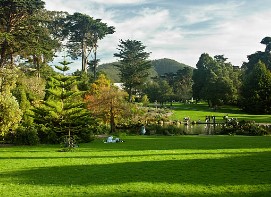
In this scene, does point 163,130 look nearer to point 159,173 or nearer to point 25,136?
point 25,136

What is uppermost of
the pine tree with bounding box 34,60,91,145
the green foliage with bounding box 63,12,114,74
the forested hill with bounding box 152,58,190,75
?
the forested hill with bounding box 152,58,190,75

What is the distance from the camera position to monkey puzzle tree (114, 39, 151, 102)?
6156cm

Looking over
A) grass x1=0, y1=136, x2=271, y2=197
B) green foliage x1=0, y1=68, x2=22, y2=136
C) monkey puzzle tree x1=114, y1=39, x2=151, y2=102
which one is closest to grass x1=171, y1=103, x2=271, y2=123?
monkey puzzle tree x1=114, y1=39, x2=151, y2=102

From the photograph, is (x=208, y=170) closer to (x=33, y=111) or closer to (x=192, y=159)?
(x=192, y=159)

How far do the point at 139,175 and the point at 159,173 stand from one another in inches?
29.5

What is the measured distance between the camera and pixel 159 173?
454 inches

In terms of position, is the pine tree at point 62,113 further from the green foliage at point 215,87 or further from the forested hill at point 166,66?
the forested hill at point 166,66

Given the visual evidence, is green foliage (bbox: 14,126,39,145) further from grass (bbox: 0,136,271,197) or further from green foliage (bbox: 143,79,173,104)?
green foliage (bbox: 143,79,173,104)

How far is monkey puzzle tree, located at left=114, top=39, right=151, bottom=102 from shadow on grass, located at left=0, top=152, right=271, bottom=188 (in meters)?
46.4

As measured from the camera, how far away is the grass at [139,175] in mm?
9133

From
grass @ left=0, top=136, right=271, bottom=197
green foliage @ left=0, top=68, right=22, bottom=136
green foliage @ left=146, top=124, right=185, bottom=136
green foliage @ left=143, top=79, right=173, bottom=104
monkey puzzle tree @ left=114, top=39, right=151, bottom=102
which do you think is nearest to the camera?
grass @ left=0, top=136, right=271, bottom=197

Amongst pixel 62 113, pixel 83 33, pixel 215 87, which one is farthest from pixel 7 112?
pixel 215 87

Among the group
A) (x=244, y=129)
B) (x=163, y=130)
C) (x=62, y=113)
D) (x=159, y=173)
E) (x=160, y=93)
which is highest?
(x=160, y=93)

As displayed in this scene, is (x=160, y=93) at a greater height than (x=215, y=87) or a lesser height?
lesser
